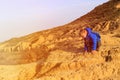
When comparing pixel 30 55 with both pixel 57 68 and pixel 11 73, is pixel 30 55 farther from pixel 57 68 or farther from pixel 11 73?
pixel 57 68

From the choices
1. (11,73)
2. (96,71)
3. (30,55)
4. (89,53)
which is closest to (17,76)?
(11,73)

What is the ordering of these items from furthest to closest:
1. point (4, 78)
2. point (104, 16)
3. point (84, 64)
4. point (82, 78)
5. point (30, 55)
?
point (104, 16) → point (30, 55) → point (4, 78) → point (84, 64) → point (82, 78)

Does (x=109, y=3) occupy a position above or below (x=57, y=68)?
above

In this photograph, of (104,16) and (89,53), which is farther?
(104,16)

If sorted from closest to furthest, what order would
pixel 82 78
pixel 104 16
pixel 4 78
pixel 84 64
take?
pixel 82 78
pixel 84 64
pixel 4 78
pixel 104 16

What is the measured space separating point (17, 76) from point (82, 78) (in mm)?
2905

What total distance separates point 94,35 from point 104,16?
10.7 metres

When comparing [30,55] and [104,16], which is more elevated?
[104,16]

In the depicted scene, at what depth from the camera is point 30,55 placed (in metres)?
16.2

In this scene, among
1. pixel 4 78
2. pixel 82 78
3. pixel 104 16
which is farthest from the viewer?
pixel 104 16

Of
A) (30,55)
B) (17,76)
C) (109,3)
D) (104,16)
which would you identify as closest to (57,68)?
(17,76)

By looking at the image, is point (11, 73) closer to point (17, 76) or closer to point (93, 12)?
point (17, 76)

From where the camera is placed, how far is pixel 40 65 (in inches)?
460

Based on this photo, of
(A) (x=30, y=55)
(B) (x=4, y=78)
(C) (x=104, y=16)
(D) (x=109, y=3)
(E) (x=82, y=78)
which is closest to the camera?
(E) (x=82, y=78)
